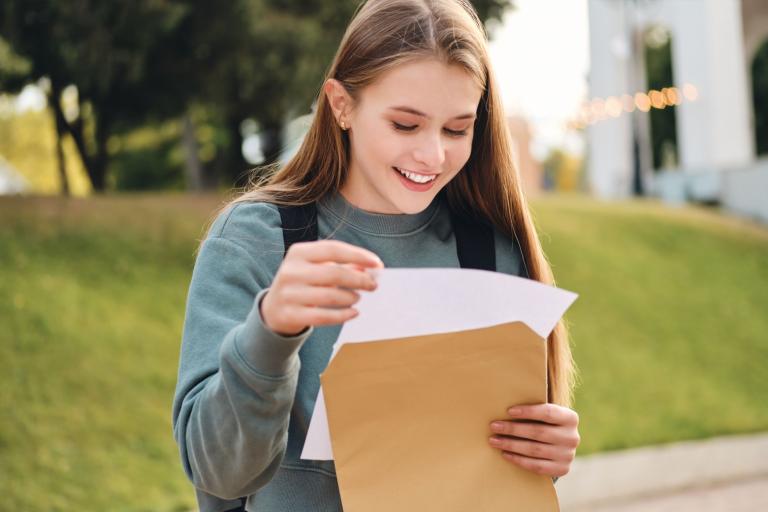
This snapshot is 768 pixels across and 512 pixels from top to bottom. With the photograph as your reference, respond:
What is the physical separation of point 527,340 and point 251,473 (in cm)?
47

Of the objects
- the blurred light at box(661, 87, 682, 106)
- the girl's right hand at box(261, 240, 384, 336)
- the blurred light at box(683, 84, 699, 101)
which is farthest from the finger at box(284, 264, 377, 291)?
the blurred light at box(661, 87, 682, 106)

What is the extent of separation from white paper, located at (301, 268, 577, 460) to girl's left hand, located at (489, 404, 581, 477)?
0.14 meters

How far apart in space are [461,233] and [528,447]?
500 mm

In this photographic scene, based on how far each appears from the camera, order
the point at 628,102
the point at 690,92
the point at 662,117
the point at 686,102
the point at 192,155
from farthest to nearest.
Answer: the point at 662,117
the point at 628,102
the point at 686,102
the point at 690,92
the point at 192,155

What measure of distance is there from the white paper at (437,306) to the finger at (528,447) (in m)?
0.19

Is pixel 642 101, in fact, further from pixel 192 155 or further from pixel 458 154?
pixel 458 154

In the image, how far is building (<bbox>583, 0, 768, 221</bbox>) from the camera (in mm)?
19016

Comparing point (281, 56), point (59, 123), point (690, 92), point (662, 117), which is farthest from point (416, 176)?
point (662, 117)

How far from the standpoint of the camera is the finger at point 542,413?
1.50 meters

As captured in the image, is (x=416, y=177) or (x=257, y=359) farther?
(x=416, y=177)

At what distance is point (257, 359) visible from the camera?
1.25m

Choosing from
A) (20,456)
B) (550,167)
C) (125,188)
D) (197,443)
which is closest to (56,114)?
(20,456)

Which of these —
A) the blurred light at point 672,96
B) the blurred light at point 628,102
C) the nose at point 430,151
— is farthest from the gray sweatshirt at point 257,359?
the blurred light at point 628,102

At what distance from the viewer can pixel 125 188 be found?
93.5 ft
